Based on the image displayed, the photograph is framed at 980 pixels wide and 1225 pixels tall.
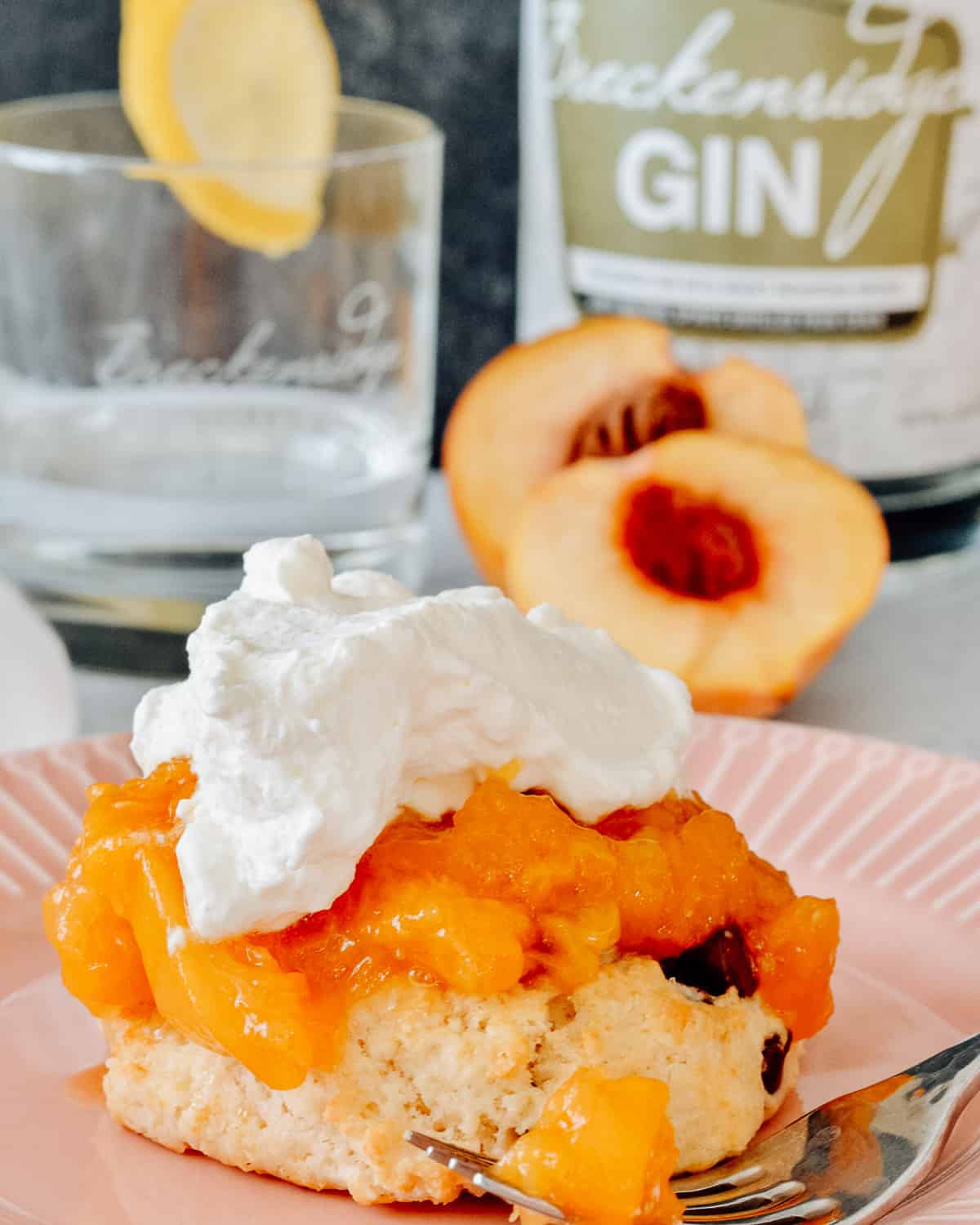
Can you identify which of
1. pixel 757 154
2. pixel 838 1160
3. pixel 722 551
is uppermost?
pixel 757 154

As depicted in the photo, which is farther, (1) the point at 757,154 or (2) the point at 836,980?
(1) the point at 757,154

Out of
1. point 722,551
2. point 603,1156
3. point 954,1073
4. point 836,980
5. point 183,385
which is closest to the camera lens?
point 603,1156

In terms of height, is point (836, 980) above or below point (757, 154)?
below

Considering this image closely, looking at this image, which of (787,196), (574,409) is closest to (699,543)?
(574,409)

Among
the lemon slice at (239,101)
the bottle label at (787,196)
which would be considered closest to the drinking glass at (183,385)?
the lemon slice at (239,101)

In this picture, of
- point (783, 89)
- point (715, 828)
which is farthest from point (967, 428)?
point (715, 828)

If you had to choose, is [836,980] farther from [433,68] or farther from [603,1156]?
[433,68]
